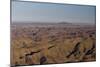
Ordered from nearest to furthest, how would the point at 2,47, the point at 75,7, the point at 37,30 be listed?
Answer: the point at 2,47, the point at 37,30, the point at 75,7

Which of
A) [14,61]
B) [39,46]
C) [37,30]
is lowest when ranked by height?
[14,61]

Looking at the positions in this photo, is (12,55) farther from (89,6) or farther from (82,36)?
(89,6)

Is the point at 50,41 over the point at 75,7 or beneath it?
beneath

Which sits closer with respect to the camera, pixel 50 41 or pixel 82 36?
pixel 50 41

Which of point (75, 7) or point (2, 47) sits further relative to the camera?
point (75, 7)

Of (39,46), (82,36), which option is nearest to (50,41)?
(39,46)

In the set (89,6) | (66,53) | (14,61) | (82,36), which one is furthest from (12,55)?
(89,6)

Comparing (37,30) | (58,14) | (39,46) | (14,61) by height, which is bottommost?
(14,61)

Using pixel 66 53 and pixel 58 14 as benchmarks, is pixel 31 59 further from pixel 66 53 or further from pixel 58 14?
pixel 58 14

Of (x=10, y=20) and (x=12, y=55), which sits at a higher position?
(x=10, y=20)

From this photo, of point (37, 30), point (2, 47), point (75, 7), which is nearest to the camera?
point (2, 47)
